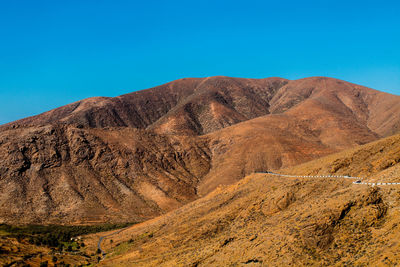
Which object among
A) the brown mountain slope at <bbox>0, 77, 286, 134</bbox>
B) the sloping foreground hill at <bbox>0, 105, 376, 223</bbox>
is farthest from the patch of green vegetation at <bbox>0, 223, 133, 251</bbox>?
the brown mountain slope at <bbox>0, 77, 286, 134</bbox>

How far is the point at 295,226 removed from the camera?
2089cm

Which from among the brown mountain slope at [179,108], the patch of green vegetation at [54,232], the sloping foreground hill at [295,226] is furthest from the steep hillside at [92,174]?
the brown mountain slope at [179,108]

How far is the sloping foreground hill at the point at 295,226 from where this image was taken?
1772cm

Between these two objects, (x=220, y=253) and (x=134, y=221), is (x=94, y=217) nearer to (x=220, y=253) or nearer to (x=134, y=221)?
(x=134, y=221)

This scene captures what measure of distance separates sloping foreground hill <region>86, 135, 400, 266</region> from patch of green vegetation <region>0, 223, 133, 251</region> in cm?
1042

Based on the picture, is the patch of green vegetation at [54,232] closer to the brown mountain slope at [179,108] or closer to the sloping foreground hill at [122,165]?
the sloping foreground hill at [122,165]

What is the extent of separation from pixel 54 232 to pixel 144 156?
36046mm

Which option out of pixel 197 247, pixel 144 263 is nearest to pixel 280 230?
pixel 197 247

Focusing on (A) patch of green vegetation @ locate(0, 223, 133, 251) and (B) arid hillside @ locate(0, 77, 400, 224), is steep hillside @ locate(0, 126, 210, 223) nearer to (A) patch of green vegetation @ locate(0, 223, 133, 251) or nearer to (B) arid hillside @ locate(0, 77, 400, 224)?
(B) arid hillside @ locate(0, 77, 400, 224)

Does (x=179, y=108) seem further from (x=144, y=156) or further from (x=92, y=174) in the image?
(x=92, y=174)

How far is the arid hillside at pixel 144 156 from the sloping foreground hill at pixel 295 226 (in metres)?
32.5

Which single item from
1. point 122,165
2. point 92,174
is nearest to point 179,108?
point 122,165

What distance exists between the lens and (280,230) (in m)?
21.5

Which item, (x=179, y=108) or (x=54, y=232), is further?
(x=179, y=108)
